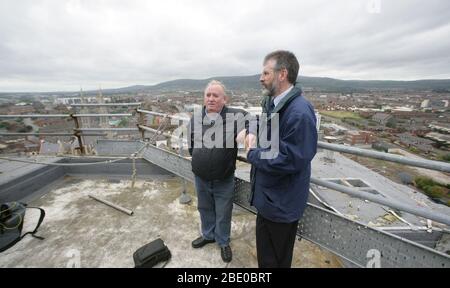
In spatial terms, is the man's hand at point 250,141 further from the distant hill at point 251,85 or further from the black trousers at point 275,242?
the distant hill at point 251,85

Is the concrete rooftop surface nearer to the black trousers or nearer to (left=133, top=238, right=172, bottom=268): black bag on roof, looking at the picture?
(left=133, top=238, right=172, bottom=268): black bag on roof

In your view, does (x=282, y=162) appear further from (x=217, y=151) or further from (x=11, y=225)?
(x=11, y=225)

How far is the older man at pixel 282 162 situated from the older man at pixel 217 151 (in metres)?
0.40

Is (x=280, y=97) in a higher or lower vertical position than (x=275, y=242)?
higher

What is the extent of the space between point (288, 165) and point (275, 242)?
82 cm

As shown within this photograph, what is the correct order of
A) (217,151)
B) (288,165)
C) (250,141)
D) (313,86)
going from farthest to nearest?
(313,86)
(217,151)
(250,141)
(288,165)

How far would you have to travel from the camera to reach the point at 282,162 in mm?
1465

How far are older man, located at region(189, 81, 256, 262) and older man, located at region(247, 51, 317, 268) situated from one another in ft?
1.32

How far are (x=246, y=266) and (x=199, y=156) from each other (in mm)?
1288

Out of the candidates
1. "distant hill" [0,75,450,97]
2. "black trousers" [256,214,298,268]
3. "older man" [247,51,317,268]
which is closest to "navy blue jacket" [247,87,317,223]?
"older man" [247,51,317,268]

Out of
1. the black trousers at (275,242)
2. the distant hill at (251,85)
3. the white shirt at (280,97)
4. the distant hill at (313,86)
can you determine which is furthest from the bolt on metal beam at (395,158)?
the distant hill at (313,86)

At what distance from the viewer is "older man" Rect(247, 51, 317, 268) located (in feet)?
4.69

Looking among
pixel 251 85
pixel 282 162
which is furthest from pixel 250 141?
pixel 251 85
